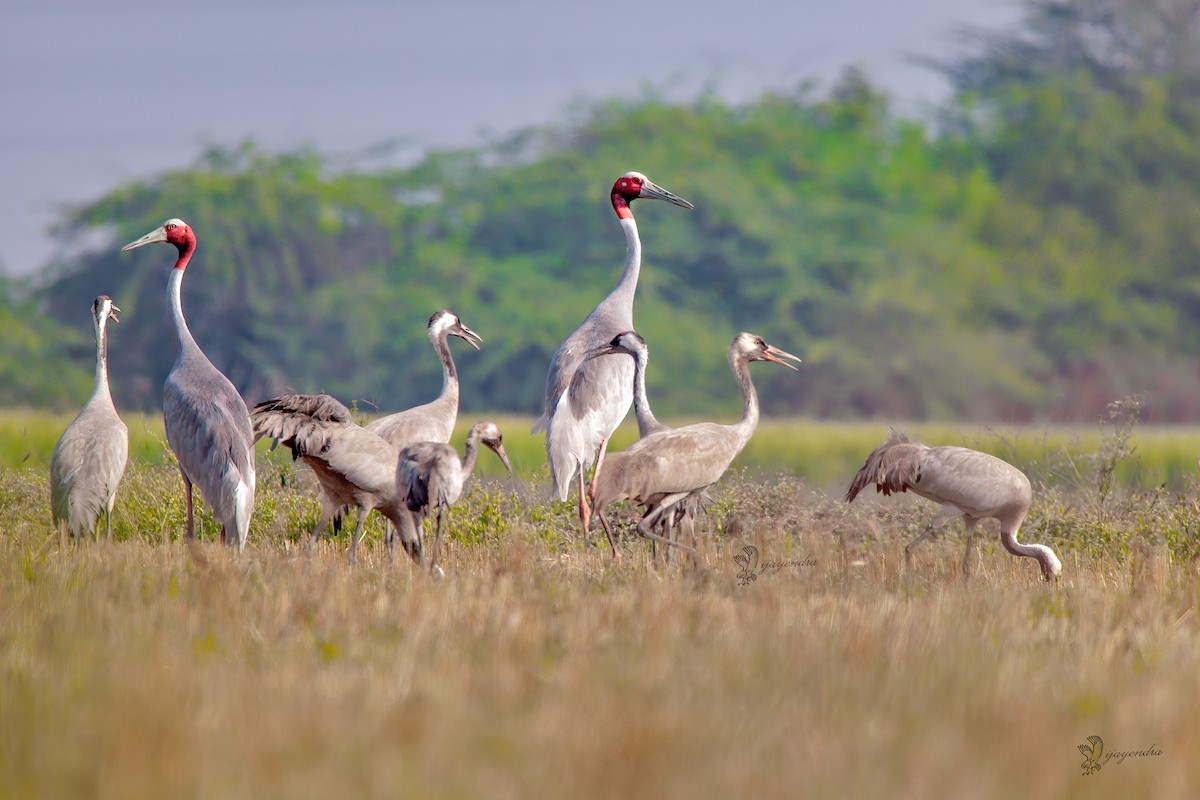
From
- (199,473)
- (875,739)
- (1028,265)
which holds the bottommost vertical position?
(1028,265)

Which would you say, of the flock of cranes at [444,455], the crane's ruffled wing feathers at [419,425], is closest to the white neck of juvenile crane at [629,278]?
the flock of cranes at [444,455]

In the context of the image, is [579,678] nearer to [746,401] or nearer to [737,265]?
[746,401]

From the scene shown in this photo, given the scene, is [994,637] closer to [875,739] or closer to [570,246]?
[875,739]

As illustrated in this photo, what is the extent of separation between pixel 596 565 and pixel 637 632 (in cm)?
253

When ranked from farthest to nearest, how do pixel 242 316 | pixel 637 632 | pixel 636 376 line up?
pixel 242 316 < pixel 636 376 < pixel 637 632

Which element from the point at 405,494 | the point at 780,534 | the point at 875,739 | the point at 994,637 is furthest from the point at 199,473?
the point at 875,739

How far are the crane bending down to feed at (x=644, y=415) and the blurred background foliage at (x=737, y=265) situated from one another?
16.4 metres

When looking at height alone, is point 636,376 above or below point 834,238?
above

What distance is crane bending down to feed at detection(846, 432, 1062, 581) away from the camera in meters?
7.41

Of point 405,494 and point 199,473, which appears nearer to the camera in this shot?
point 405,494

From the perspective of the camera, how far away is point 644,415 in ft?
26.6

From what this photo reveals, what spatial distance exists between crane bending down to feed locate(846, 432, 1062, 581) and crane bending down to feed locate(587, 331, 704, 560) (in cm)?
105

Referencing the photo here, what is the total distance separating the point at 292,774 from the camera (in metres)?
3.03

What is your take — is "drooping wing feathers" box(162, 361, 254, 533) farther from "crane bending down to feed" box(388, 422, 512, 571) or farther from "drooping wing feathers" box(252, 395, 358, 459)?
"crane bending down to feed" box(388, 422, 512, 571)
